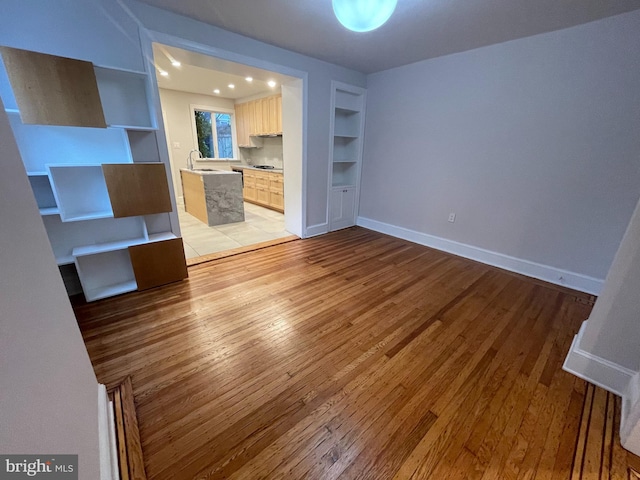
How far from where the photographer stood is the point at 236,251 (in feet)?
10.9

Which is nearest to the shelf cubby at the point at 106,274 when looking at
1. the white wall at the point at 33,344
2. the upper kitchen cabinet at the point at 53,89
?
the upper kitchen cabinet at the point at 53,89

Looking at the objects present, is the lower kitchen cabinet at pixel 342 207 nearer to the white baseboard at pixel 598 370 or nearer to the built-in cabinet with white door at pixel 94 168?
the built-in cabinet with white door at pixel 94 168

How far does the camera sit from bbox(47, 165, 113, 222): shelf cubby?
1933 millimetres

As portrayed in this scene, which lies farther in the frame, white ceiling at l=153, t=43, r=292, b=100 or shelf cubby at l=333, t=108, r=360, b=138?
shelf cubby at l=333, t=108, r=360, b=138

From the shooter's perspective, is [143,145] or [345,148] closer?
[143,145]

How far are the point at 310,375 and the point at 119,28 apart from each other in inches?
116

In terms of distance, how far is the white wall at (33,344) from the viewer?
639mm

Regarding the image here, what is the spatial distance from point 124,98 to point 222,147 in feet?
15.7

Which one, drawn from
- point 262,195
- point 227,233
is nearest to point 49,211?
point 227,233

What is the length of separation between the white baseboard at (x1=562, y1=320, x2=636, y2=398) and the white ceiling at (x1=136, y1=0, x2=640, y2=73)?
2489 millimetres

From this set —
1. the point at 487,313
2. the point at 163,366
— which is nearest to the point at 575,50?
the point at 487,313

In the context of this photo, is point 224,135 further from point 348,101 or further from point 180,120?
point 348,101

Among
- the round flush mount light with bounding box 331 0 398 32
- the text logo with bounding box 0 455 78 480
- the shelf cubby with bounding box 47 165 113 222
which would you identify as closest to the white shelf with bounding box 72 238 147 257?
the shelf cubby with bounding box 47 165 113 222

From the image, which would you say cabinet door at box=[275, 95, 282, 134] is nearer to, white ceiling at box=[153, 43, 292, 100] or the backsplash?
white ceiling at box=[153, 43, 292, 100]
